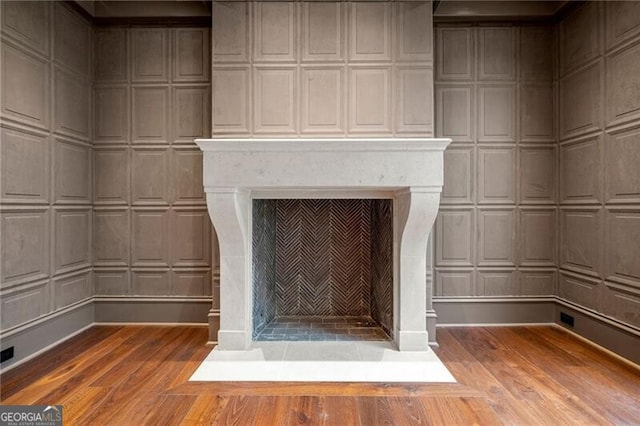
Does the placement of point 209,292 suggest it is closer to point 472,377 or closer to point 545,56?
point 472,377

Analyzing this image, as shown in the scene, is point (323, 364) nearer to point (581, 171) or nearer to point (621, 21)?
point (581, 171)

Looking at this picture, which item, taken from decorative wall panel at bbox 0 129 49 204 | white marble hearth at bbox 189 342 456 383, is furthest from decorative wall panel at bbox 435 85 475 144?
decorative wall panel at bbox 0 129 49 204

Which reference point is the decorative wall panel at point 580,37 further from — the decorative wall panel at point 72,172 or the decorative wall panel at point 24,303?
the decorative wall panel at point 24,303

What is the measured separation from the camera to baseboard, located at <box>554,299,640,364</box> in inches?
112

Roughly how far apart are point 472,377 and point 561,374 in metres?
0.62

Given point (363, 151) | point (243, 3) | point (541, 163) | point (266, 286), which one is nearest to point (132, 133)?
point (243, 3)

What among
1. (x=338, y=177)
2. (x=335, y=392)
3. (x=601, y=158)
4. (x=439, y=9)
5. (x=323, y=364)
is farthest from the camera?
(x=439, y=9)

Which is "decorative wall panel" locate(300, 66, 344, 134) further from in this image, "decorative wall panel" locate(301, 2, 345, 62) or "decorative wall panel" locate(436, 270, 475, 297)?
"decorative wall panel" locate(436, 270, 475, 297)

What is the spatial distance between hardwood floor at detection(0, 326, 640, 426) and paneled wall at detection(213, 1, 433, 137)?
1.87 metres

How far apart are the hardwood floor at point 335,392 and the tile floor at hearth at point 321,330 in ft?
1.76

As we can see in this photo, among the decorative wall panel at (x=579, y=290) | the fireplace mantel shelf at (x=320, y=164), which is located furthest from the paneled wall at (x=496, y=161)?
the fireplace mantel shelf at (x=320, y=164)

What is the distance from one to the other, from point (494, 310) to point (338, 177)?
2.11 metres

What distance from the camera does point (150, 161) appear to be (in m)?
3.75

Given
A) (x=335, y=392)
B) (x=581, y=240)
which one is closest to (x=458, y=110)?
(x=581, y=240)
